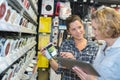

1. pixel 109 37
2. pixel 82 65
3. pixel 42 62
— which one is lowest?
pixel 42 62

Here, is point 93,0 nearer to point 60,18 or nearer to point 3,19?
point 60,18

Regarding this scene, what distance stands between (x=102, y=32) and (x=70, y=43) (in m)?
0.97

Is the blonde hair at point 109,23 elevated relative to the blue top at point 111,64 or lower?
elevated

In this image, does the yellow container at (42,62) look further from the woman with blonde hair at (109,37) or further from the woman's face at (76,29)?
the woman with blonde hair at (109,37)

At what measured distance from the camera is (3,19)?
2289 mm

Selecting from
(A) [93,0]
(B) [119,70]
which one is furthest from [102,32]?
(A) [93,0]

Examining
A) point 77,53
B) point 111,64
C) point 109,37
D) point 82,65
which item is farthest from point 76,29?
point 111,64

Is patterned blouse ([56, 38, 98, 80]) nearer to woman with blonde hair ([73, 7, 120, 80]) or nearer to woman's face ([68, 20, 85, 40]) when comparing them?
woman's face ([68, 20, 85, 40])

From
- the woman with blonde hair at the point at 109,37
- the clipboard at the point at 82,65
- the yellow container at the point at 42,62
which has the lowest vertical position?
the yellow container at the point at 42,62

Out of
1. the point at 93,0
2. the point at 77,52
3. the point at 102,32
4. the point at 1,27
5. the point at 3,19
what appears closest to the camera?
the point at 1,27

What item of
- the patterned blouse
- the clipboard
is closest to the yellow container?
the patterned blouse

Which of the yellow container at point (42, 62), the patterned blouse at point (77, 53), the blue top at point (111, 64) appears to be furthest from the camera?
the yellow container at point (42, 62)

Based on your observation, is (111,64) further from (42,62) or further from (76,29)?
(42,62)

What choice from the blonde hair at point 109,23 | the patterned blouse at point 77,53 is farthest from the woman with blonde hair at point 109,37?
the patterned blouse at point 77,53
